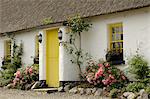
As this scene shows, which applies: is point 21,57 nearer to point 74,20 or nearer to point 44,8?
point 44,8

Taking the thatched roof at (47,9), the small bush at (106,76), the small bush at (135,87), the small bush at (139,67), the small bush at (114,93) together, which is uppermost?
the thatched roof at (47,9)

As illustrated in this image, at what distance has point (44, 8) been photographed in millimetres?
19766

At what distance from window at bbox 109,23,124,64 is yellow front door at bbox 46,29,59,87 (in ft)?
9.30

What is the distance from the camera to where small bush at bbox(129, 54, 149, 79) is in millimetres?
13703

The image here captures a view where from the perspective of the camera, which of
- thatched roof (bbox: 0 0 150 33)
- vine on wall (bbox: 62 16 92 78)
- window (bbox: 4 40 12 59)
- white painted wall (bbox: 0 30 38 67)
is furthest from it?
window (bbox: 4 40 12 59)

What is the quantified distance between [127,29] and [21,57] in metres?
7.96

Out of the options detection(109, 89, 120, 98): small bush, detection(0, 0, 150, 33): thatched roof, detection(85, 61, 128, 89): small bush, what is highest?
detection(0, 0, 150, 33): thatched roof

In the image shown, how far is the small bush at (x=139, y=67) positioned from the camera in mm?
13703

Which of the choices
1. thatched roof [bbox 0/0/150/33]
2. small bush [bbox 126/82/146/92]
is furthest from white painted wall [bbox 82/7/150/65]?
small bush [bbox 126/82/146/92]

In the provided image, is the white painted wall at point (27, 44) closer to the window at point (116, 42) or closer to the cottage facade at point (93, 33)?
the cottage facade at point (93, 33)

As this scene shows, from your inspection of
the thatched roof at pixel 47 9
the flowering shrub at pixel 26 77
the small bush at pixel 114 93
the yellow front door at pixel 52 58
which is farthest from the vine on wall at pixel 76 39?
the small bush at pixel 114 93

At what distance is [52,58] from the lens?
17.4m

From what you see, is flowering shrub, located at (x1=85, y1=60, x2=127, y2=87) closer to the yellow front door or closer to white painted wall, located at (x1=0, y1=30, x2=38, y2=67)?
the yellow front door

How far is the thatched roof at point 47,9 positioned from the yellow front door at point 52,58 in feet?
2.37
